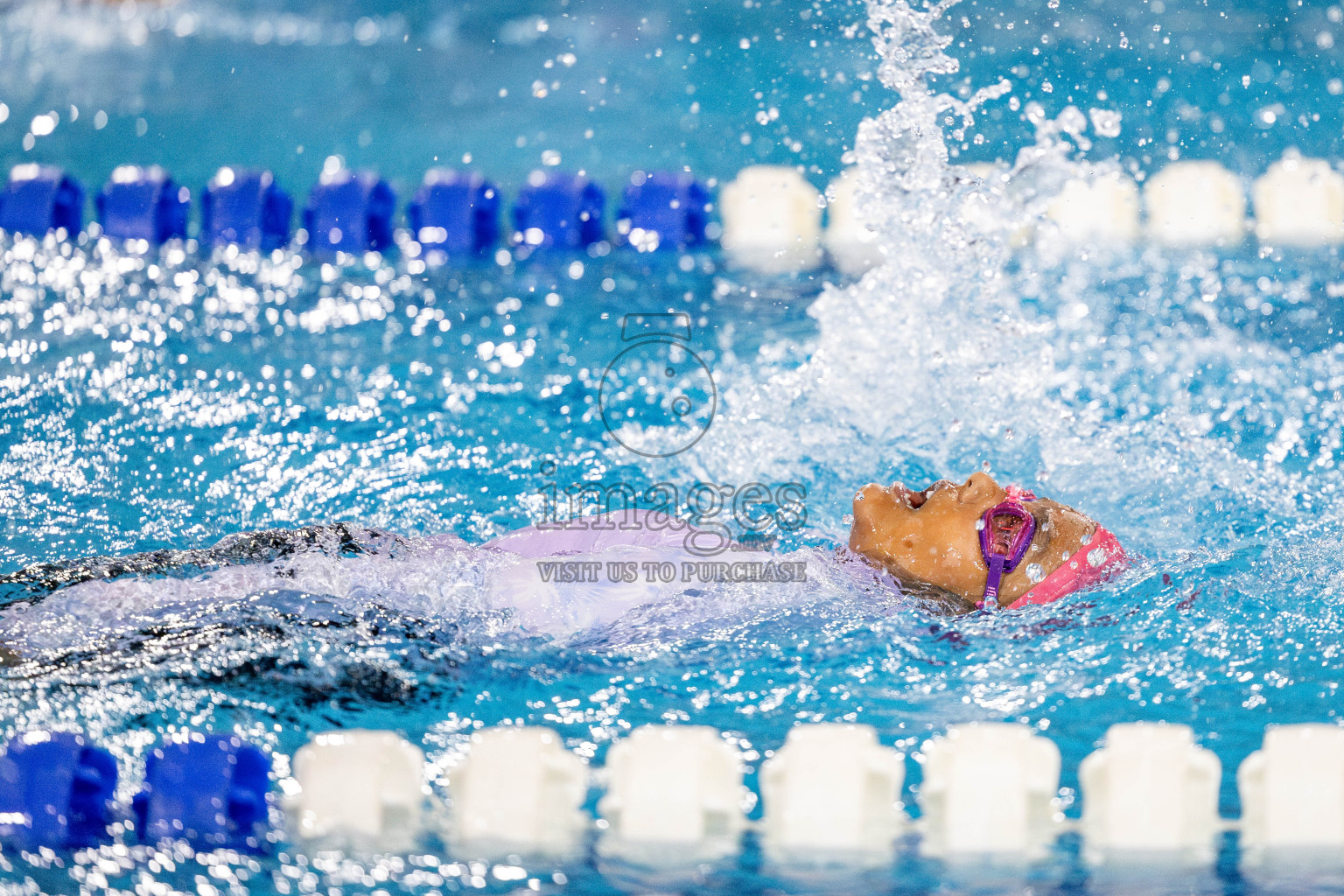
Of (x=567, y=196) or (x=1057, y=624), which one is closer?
(x=1057, y=624)

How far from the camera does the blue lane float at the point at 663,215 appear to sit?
367 centimetres

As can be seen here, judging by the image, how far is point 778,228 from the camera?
3.73 m

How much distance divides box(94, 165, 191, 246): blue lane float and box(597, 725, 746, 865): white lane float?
2.74m

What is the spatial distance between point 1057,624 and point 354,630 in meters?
0.99

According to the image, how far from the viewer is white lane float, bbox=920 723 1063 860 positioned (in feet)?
4.85

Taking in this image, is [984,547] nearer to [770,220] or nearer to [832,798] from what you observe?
[832,798]

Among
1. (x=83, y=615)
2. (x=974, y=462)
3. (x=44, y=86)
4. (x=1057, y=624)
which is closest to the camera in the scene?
(x=83, y=615)

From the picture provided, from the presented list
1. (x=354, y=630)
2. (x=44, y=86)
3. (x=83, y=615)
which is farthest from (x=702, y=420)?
(x=44, y=86)

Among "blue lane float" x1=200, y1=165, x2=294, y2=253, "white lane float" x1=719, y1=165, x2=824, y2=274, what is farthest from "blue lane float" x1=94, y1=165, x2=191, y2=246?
"white lane float" x1=719, y1=165, x2=824, y2=274

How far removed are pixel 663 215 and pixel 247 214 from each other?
1.19 m

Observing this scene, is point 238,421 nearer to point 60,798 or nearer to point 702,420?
point 702,420

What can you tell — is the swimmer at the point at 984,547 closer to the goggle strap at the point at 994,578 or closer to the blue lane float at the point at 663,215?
the goggle strap at the point at 994,578

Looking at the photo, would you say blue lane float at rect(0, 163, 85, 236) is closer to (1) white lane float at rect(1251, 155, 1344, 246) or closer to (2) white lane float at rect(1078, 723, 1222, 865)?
(2) white lane float at rect(1078, 723, 1222, 865)

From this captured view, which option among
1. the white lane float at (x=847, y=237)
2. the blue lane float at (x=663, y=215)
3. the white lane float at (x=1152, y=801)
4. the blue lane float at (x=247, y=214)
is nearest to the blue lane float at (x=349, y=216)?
the blue lane float at (x=247, y=214)
